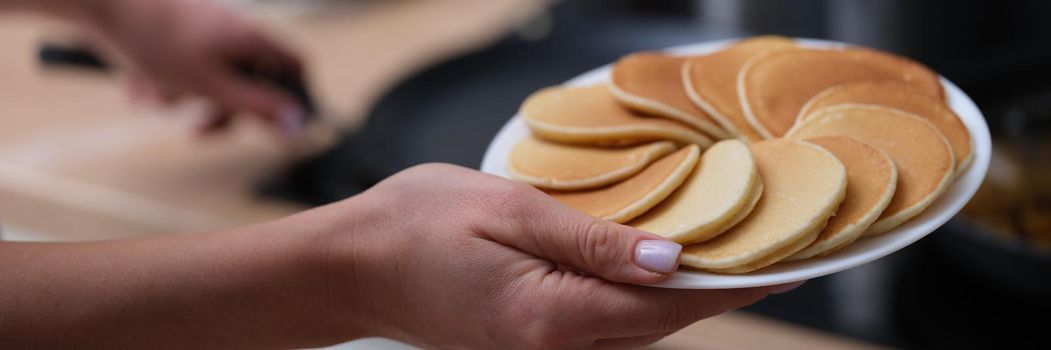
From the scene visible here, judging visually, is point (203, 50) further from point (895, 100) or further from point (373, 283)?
point (895, 100)

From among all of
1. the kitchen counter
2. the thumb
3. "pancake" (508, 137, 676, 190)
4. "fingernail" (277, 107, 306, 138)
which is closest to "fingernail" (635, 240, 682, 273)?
the thumb

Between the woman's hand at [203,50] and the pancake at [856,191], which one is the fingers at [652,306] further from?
the woman's hand at [203,50]

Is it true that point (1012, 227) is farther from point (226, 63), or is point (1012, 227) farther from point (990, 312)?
point (226, 63)

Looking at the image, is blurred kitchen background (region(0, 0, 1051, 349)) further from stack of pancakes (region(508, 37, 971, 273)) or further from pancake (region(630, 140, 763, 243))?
pancake (region(630, 140, 763, 243))

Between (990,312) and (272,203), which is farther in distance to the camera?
(272,203)

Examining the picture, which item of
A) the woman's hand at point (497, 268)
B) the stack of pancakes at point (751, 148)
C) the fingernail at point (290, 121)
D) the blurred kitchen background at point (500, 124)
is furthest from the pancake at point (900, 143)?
the fingernail at point (290, 121)

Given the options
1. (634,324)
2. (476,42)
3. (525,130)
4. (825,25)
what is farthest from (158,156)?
(634,324)

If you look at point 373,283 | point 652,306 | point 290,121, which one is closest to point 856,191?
point 652,306
